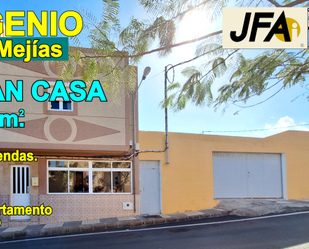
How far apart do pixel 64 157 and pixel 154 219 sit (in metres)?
4.31

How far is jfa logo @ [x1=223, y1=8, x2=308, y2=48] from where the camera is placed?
12.4ft

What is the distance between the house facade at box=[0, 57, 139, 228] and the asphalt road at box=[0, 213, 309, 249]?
89.3 inches

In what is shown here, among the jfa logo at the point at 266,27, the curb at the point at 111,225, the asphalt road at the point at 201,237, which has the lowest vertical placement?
the curb at the point at 111,225

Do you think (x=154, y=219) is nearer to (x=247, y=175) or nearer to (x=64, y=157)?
(x=64, y=157)

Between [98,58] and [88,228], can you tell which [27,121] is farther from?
[98,58]

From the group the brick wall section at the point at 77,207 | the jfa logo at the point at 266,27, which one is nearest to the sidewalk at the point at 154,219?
the brick wall section at the point at 77,207

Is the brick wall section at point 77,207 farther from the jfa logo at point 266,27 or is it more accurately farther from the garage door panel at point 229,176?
the jfa logo at point 266,27

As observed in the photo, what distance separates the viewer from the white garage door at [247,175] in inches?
554

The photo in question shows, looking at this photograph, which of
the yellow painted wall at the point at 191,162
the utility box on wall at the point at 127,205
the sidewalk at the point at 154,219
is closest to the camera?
the sidewalk at the point at 154,219

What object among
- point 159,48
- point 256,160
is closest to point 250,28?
point 159,48

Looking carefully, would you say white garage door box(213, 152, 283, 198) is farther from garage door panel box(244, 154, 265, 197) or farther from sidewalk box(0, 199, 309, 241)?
sidewalk box(0, 199, 309, 241)

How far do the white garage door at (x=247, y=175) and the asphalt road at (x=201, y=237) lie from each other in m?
3.91

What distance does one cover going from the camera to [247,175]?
1458 centimetres

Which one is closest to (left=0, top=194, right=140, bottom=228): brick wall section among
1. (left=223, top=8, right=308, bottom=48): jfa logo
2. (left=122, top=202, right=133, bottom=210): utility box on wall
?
(left=122, top=202, right=133, bottom=210): utility box on wall
